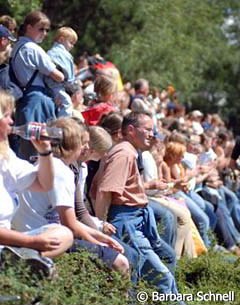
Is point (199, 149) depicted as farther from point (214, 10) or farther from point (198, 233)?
point (214, 10)

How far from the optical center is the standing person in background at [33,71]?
9672mm

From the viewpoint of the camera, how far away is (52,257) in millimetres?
6566

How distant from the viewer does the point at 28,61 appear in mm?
9672

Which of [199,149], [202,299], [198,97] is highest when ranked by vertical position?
[202,299]

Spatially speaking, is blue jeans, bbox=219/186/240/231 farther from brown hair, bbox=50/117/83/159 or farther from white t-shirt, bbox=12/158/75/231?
white t-shirt, bbox=12/158/75/231

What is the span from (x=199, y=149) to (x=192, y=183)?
4.94ft

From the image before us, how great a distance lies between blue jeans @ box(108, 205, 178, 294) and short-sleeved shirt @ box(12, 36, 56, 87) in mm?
1872

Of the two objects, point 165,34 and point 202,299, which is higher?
point 202,299

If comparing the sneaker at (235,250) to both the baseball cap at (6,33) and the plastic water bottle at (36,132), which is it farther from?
the plastic water bottle at (36,132)

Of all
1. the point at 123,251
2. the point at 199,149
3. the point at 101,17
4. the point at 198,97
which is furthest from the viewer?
the point at 198,97

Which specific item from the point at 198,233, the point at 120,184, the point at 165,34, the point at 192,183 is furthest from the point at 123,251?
the point at 165,34

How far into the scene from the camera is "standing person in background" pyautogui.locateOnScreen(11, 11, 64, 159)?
31.7 feet

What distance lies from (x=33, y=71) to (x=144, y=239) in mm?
2279

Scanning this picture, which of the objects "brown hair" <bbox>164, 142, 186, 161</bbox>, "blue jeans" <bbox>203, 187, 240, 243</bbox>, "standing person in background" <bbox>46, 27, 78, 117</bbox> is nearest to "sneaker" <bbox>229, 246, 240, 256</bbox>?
"blue jeans" <bbox>203, 187, 240, 243</bbox>
